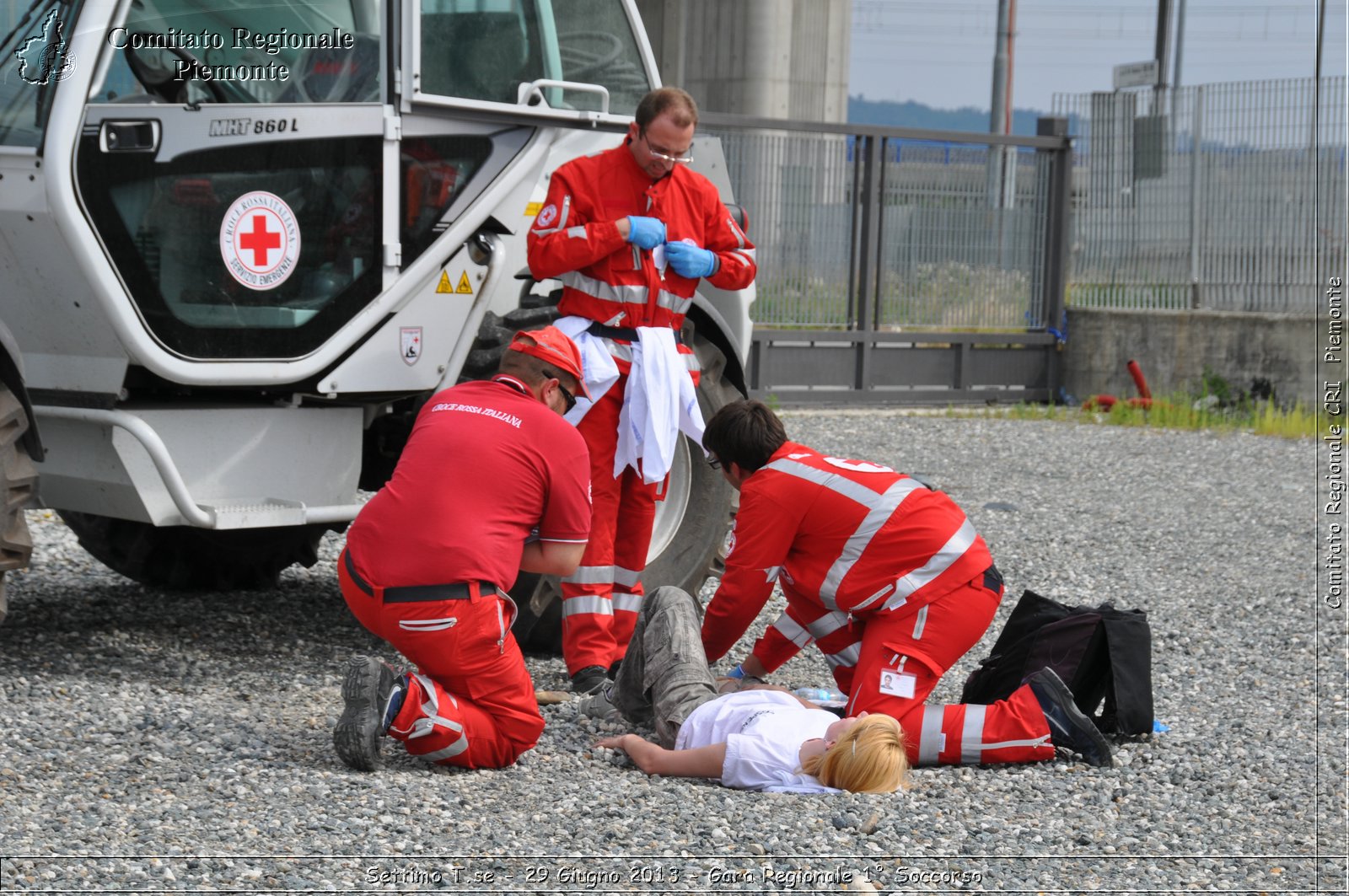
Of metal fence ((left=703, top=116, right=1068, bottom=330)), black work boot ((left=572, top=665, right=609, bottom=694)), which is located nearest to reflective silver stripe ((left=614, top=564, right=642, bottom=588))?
black work boot ((left=572, top=665, right=609, bottom=694))

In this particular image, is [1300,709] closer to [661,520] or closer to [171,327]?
[661,520]

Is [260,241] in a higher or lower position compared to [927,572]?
higher

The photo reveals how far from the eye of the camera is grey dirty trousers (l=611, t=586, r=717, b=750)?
491cm

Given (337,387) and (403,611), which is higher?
(337,387)

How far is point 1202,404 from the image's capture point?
1478 cm

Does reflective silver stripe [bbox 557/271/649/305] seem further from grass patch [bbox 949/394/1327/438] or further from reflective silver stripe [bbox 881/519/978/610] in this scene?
grass patch [bbox 949/394/1327/438]

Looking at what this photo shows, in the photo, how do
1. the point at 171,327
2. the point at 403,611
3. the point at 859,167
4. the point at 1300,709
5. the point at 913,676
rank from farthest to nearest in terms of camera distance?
the point at 859,167
the point at 1300,709
the point at 171,327
the point at 913,676
the point at 403,611

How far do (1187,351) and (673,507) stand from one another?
9978 millimetres

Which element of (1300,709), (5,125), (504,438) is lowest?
(1300,709)

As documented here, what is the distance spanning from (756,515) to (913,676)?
0.68 m

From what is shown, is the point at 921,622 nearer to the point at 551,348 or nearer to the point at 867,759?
the point at 867,759

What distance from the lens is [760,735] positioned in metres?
4.58

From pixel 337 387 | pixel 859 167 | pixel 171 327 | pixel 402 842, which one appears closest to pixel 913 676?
pixel 402 842

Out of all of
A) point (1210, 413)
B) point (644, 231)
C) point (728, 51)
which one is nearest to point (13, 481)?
point (644, 231)
